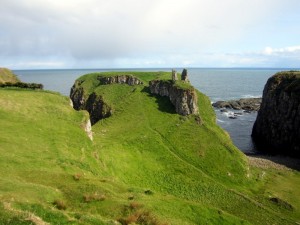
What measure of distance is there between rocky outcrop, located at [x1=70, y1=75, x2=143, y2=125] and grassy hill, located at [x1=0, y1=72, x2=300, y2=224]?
5125 mm

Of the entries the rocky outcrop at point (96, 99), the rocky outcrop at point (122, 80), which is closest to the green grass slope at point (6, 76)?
the rocky outcrop at point (96, 99)

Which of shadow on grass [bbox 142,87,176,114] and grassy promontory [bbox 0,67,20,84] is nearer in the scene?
shadow on grass [bbox 142,87,176,114]

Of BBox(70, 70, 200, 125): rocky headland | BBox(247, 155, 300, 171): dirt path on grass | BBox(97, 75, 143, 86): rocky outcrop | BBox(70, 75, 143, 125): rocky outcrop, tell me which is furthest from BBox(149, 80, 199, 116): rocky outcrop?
BBox(97, 75, 143, 86): rocky outcrop

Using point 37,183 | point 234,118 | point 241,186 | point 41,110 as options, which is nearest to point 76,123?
point 41,110

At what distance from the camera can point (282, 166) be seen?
3848 inches

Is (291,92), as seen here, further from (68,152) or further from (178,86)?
(68,152)

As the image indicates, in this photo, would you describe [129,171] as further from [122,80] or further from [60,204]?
[122,80]

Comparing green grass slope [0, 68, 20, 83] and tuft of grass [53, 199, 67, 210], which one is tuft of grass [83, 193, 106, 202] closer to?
tuft of grass [53, 199, 67, 210]

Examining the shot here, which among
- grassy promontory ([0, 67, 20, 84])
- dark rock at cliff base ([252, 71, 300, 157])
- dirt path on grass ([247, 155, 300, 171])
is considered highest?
grassy promontory ([0, 67, 20, 84])

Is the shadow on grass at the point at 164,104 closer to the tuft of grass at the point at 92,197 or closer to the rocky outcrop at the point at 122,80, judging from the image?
the rocky outcrop at the point at 122,80

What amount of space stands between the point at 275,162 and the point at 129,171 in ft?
172

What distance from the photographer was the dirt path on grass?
96688 millimetres

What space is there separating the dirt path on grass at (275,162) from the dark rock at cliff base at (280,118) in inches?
320

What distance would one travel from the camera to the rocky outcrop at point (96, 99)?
12556 cm
